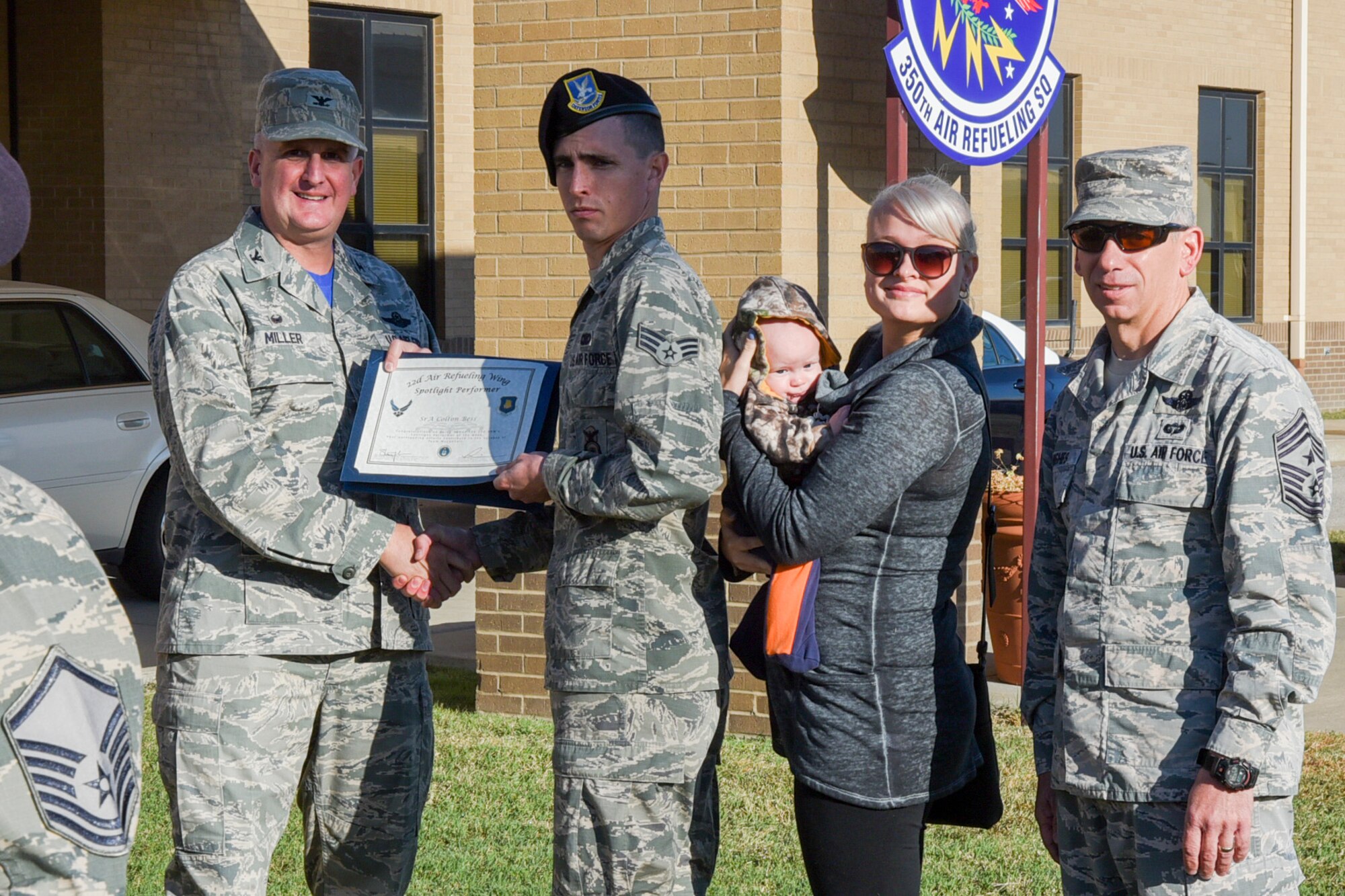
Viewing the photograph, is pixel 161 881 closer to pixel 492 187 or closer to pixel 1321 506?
pixel 492 187

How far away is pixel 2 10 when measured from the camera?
44.9ft

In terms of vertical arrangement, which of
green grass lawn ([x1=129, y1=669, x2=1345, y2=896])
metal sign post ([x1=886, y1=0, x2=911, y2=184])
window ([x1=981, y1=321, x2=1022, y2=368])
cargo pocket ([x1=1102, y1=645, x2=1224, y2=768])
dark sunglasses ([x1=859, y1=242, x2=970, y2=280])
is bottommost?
green grass lawn ([x1=129, y1=669, x2=1345, y2=896])

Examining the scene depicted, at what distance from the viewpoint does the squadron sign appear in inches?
216

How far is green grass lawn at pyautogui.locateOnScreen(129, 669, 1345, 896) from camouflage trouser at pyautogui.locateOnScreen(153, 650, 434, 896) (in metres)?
1.24

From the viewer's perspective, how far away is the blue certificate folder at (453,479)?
320 centimetres

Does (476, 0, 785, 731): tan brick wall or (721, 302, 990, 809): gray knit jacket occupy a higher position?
(476, 0, 785, 731): tan brick wall

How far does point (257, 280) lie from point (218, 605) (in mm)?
686

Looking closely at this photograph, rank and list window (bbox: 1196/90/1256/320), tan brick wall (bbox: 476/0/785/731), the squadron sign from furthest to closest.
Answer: window (bbox: 1196/90/1256/320), tan brick wall (bbox: 476/0/785/731), the squadron sign

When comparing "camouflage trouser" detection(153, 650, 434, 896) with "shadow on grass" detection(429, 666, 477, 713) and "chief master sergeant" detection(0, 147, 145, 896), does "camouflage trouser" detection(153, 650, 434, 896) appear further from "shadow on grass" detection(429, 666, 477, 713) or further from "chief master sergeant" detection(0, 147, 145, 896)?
"shadow on grass" detection(429, 666, 477, 713)

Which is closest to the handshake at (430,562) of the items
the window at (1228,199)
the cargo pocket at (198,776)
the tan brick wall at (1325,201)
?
the cargo pocket at (198,776)

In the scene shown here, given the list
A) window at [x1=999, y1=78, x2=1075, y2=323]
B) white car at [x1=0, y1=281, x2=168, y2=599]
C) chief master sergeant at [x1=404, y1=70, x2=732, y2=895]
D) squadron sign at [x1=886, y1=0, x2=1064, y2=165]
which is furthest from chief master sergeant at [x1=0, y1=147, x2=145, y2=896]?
window at [x1=999, y1=78, x2=1075, y2=323]

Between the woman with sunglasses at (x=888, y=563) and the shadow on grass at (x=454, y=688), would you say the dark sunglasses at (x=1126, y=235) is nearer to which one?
the woman with sunglasses at (x=888, y=563)

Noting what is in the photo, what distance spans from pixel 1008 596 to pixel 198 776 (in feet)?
14.4

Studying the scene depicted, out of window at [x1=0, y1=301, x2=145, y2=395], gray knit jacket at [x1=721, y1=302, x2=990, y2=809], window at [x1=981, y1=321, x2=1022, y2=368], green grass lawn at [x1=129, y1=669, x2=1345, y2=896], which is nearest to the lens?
gray knit jacket at [x1=721, y1=302, x2=990, y2=809]
